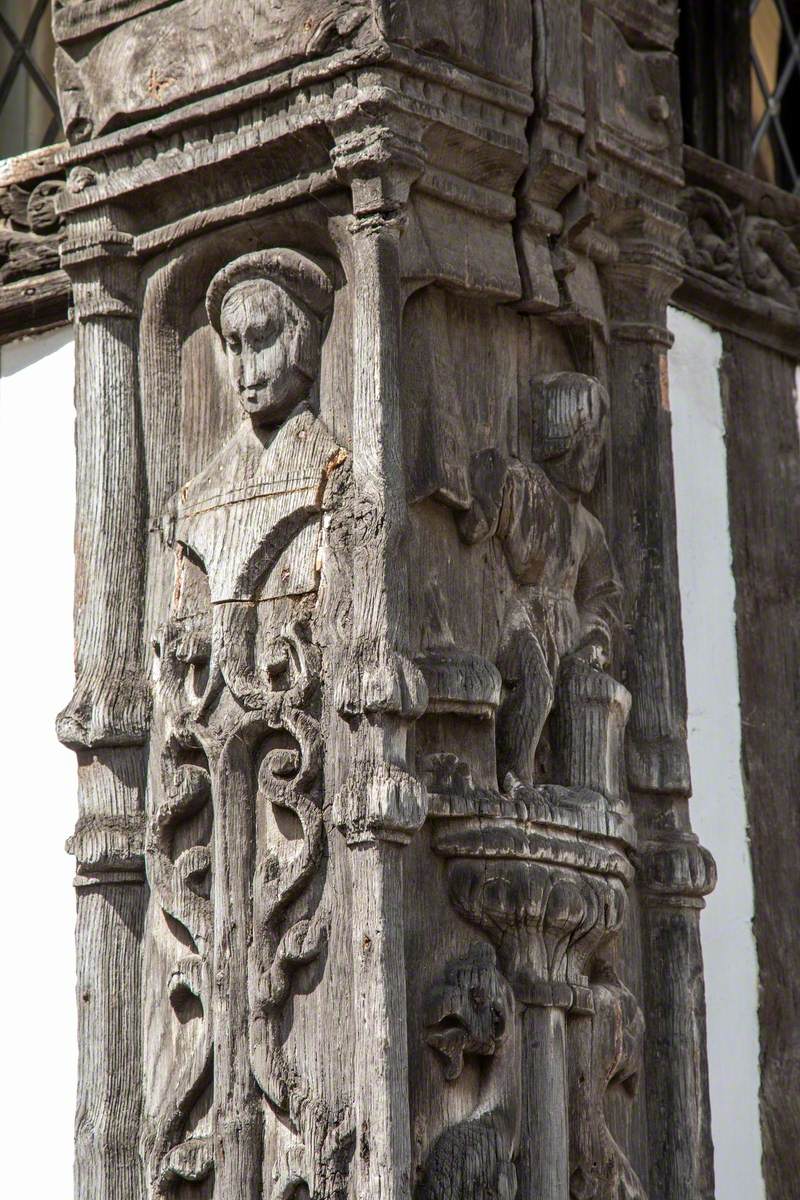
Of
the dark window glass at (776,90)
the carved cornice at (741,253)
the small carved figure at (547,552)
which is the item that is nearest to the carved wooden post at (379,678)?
the small carved figure at (547,552)

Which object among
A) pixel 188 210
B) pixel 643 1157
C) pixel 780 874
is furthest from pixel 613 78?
pixel 643 1157

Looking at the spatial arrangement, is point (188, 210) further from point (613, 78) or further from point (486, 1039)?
point (486, 1039)

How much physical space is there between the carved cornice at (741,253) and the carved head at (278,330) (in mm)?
1194

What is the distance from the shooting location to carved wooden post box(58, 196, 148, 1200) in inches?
168

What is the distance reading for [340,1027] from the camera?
3908 mm

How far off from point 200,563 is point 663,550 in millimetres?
934

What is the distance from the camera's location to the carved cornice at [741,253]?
5285 mm

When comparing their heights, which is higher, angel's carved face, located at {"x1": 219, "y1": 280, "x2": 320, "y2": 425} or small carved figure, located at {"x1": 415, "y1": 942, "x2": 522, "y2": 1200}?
angel's carved face, located at {"x1": 219, "y1": 280, "x2": 320, "y2": 425}

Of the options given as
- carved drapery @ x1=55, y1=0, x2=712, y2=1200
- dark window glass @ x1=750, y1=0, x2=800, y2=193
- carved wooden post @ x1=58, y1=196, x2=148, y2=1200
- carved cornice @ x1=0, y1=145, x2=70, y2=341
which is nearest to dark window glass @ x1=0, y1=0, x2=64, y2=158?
carved cornice @ x1=0, y1=145, x2=70, y2=341

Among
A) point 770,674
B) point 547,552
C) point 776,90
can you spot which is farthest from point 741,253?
point 547,552

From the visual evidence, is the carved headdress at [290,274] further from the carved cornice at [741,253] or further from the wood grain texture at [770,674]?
the wood grain texture at [770,674]

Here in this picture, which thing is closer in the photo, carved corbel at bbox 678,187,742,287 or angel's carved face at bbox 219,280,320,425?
angel's carved face at bbox 219,280,320,425

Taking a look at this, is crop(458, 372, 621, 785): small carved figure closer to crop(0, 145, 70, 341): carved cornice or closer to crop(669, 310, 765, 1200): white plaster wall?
crop(669, 310, 765, 1200): white plaster wall

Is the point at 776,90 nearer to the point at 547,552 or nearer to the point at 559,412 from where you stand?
the point at 559,412
